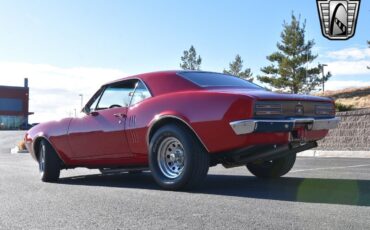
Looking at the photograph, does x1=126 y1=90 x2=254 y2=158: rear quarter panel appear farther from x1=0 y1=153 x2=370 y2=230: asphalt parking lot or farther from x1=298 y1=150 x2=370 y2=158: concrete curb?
x1=298 y1=150 x2=370 y2=158: concrete curb

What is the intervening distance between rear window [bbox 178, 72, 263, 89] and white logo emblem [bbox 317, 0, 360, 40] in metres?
7.90

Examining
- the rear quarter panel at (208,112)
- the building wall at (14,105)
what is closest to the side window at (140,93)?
the rear quarter panel at (208,112)

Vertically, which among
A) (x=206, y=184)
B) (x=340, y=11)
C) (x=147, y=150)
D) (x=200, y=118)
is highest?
(x=340, y=11)

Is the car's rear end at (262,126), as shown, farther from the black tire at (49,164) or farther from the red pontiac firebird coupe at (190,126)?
the black tire at (49,164)

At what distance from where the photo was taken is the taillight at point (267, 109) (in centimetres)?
540

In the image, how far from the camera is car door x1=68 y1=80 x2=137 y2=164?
263 inches

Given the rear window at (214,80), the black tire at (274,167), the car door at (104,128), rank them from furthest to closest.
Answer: the black tire at (274,167) < the car door at (104,128) < the rear window at (214,80)

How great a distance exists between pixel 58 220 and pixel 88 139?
9.31ft

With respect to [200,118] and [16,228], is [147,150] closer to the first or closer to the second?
[200,118]

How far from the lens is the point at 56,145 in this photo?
305 inches

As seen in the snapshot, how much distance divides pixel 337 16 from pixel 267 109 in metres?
10.3

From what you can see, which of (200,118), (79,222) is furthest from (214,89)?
(79,222)

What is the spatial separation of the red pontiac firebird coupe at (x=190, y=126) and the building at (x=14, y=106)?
258ft

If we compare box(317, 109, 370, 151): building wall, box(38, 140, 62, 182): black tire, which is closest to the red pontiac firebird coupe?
box(38, 140, 62, 182): black tire
